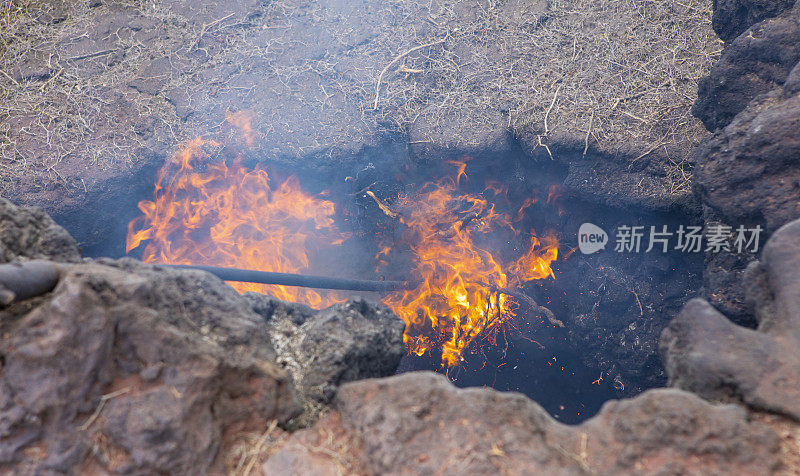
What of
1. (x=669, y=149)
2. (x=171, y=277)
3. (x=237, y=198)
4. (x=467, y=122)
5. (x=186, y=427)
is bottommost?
(x=237, y=198)

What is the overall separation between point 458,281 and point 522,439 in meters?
3.41

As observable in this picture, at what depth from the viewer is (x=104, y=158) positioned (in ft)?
15.0

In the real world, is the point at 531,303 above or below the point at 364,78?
below

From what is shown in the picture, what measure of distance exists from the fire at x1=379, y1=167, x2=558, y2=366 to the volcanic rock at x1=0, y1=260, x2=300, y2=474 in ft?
10.6

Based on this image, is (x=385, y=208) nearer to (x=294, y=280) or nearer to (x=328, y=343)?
(x=294, y=280)

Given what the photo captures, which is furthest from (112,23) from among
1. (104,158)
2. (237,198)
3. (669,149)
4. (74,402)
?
(669,149)

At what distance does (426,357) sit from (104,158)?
3772 mm

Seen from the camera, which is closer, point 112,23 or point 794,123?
point 794,123

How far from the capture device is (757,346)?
231 centimetres

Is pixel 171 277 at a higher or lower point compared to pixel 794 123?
lower

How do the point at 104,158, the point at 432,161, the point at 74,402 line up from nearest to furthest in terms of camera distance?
the point at 74,402 → the point at 104,158 → the point at 432,161

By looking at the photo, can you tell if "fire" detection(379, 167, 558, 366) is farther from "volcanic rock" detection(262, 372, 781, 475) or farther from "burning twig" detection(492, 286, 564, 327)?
"volcanic rock" detection(262, 372, 781, 475)

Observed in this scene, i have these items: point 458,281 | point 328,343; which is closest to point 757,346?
point 328,343

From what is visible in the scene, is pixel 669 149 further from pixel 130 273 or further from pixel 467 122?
pixel 130 273
